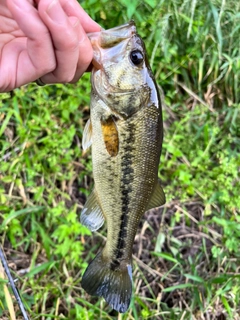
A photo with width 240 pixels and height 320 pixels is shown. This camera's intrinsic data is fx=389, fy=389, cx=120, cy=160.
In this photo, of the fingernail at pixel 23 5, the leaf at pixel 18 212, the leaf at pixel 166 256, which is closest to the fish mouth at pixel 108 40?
the fingernail at pixel 23 5

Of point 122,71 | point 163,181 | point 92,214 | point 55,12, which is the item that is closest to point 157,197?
point 92,214

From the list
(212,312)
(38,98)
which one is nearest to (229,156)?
(212,312)

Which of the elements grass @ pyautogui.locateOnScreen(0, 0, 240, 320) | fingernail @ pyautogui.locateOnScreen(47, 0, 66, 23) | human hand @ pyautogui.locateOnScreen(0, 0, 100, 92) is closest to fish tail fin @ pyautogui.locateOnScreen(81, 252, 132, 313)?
grass @ pyautogui.locateOnScreen(0, 0, 240, 320)

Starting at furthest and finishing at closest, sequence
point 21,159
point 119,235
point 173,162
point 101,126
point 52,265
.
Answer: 1. point 173,162
2. point 21,159
3. point 52,265
4. point 119,235
5. point 101,126

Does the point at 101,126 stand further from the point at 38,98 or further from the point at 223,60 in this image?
the point at 223,60

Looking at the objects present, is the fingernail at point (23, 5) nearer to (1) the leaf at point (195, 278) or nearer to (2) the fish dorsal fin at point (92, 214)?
(2) the fish dorsal fin at point (92, 214)
